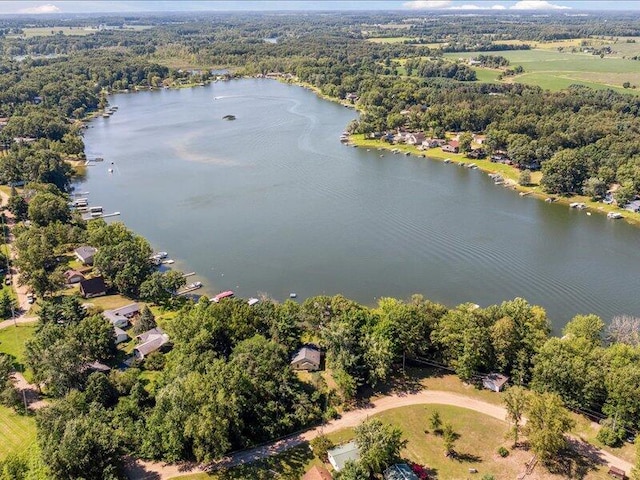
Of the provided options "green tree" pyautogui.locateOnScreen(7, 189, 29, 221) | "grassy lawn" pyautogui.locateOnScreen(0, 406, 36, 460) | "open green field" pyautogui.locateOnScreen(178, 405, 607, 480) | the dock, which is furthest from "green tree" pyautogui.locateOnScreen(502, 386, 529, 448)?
"green tree" pyautogui.locateOnScreen(7, 189, 29, 221)

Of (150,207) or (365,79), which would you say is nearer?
(150,207)

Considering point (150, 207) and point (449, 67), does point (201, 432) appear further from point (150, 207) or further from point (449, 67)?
point (449, 67)

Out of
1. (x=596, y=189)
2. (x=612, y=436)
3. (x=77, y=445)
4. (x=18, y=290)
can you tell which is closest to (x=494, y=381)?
(x=612, y=436)

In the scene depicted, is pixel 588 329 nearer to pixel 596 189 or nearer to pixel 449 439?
pixel 449 439

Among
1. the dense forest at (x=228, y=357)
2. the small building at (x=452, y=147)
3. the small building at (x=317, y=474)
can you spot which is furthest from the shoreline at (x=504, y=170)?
the small building at (x=317, y=474)

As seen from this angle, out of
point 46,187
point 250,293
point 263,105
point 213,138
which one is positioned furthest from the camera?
point 263,105

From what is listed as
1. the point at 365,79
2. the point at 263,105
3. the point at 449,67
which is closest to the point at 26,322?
the point at 263,105

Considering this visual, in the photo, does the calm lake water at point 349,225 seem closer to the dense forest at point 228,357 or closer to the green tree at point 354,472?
the dense forest at point 228,357
